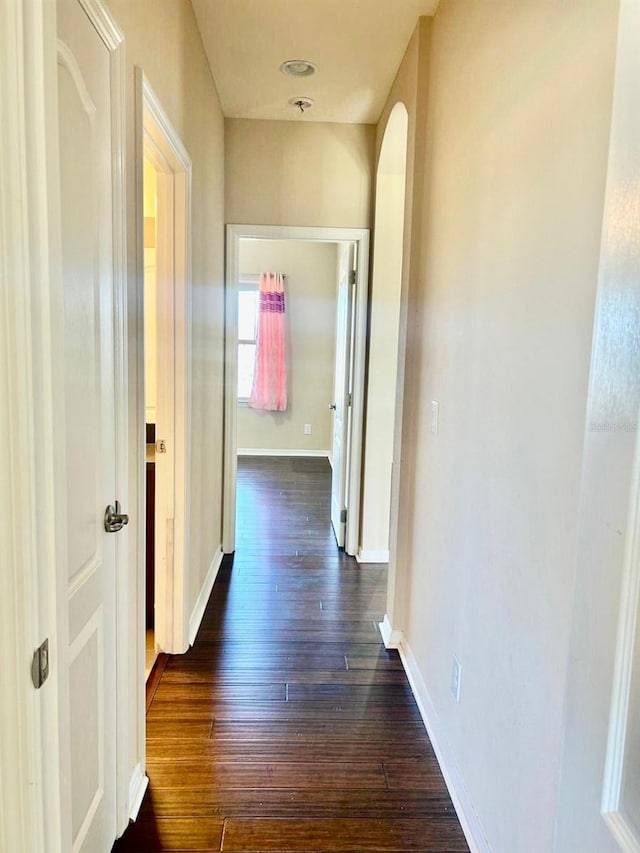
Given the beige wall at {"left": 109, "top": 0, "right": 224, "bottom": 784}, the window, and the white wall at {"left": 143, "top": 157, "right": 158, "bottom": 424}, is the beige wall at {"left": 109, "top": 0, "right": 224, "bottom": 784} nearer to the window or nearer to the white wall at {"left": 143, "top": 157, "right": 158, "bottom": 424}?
the white wall at {"left": 143, "top": 157, "right": 158, "bottom": 424}

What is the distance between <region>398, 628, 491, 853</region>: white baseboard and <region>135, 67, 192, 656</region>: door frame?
3.35ft

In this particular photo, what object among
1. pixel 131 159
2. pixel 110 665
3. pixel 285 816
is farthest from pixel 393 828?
pixel 131 159

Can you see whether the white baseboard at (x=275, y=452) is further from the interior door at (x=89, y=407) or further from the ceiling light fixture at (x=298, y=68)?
the interior door at (x=89, y=407)

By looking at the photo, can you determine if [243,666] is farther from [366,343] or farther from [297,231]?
[297,231]

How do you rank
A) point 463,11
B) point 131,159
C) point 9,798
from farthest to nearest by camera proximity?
1. point 463,11
2. point 131,159
3. point 9,798

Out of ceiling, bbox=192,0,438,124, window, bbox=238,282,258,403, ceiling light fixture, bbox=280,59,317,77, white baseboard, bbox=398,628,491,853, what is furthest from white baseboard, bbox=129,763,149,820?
window, bbox=238,282,258,403

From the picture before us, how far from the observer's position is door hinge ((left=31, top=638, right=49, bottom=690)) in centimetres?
71

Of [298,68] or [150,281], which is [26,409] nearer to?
[150,281]

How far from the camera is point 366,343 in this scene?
11.4 ft

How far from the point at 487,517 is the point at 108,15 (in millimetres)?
1531

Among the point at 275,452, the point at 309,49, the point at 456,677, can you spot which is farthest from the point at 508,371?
the point at 275,452

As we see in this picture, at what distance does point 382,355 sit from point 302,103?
1.50m

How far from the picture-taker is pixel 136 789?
165 cm

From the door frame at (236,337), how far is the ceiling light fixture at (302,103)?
0.65 meters
